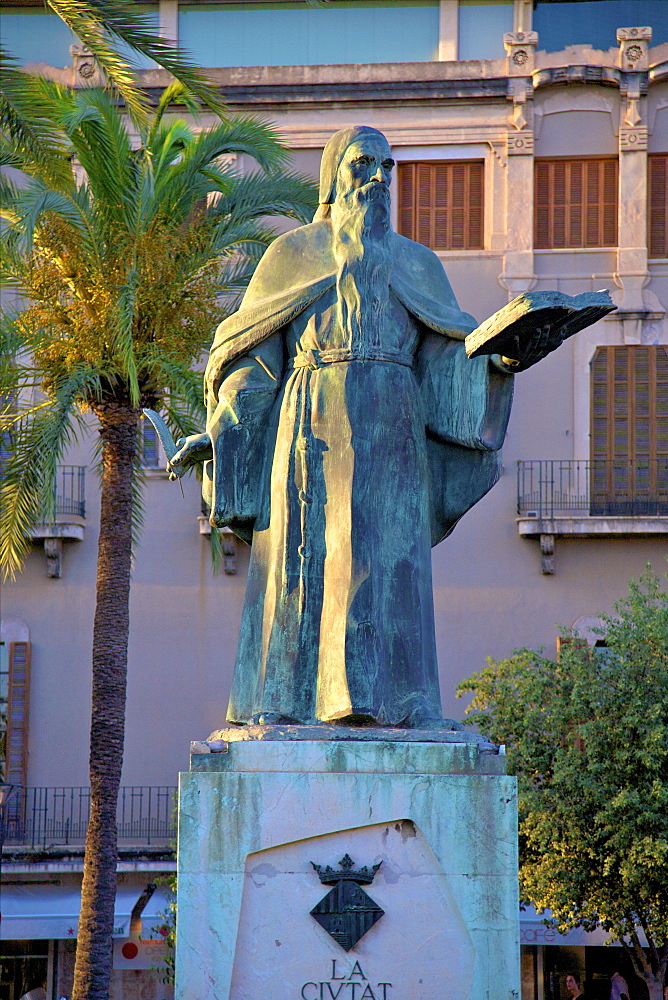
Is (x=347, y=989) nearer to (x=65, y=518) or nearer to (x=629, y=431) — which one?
(x=629, y=431)

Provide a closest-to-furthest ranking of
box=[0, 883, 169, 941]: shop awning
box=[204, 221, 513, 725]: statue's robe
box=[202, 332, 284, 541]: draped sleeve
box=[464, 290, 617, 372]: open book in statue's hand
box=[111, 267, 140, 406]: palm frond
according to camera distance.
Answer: box=[464, 290, 617, 372]: open book in statue's hand < box=[204, 221, 513, 725]: statue's robe < box=[202, 332, 284, 541]: draped sleeve < box=[111, 267, 140, 406]: palm frond < box=[0, 883, 169, 941]: shop awning

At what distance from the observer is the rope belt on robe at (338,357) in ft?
22.3

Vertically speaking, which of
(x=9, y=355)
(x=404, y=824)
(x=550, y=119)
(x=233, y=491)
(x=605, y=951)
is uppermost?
(x=550, y=119)

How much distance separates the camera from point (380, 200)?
7.00 m

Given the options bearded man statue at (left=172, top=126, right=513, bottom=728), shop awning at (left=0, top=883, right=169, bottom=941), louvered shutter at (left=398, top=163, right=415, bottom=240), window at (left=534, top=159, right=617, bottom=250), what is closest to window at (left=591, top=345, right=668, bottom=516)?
window at (left=534, top=159, right=617, bottom=250)

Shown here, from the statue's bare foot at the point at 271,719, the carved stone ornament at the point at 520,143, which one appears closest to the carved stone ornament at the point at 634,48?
the carved stone ornament at the point at 520,143

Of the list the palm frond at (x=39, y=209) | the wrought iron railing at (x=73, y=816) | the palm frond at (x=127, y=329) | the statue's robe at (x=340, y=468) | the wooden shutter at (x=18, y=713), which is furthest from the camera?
the wooden shutter at (x=18, y=713)

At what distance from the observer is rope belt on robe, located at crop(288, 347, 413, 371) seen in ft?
22.3

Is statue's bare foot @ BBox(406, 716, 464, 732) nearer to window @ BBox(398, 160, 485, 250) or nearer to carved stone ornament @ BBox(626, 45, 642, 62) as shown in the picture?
window @ BBox(398, 160, 485, 250)

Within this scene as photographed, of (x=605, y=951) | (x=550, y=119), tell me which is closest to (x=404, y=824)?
(x=605, y=951)

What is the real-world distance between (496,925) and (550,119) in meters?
23.3

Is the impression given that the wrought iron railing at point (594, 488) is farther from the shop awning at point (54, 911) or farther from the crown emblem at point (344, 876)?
the crown emblem at point (344, 876)

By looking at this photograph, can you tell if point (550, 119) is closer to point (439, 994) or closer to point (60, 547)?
point (60, 547)

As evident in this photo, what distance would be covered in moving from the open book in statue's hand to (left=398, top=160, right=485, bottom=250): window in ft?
71.4
